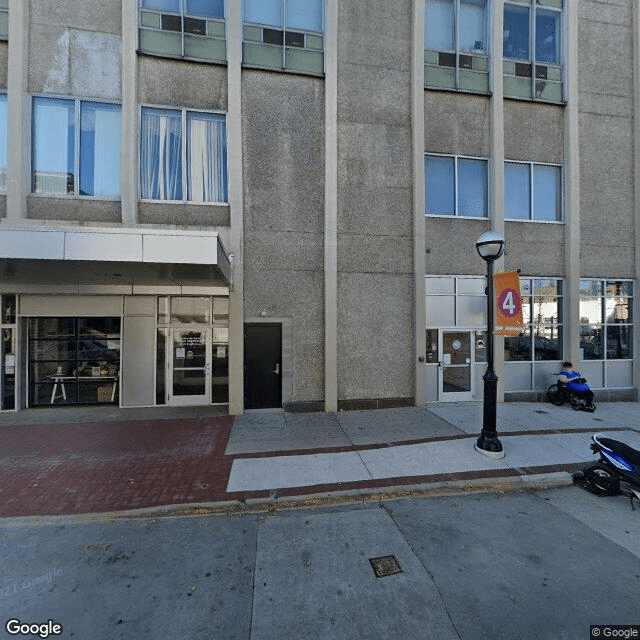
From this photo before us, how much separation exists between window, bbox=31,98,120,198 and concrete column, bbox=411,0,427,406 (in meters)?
7.81

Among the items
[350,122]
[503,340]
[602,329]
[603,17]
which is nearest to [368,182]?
[350,122]

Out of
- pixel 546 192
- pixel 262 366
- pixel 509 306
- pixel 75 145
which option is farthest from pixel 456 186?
Result: pixel 75 145

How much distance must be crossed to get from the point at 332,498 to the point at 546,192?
1094cm

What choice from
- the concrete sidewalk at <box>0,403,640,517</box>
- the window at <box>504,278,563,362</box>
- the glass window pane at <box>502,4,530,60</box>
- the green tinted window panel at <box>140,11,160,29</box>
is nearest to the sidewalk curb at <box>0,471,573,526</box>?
the concrete sidewalk at <box>0,403,640,517</box>

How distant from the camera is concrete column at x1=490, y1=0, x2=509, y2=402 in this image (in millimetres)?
9812

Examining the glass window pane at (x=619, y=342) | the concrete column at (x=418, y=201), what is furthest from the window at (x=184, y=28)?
the glass window pane at (x=619, y=342)

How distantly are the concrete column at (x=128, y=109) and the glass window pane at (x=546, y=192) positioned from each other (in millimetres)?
11343

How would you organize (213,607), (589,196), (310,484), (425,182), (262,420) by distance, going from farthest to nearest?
(589,196)
(425,182)
(262,420)
(310,484)
(213,607)

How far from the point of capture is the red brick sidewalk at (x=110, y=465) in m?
4.71

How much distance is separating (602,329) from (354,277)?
8.16 m

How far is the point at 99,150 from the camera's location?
8555 millimetres

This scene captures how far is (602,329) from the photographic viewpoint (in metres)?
10.6

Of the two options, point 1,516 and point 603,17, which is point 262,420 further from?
point 603,17

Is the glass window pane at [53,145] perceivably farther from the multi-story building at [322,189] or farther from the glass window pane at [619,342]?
the glass window pane at [619,342]
